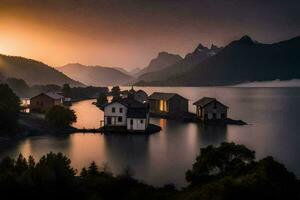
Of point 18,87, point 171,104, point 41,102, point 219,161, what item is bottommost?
point 219,161

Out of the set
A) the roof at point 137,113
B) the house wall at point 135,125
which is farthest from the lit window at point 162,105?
the house wall at point 135,125

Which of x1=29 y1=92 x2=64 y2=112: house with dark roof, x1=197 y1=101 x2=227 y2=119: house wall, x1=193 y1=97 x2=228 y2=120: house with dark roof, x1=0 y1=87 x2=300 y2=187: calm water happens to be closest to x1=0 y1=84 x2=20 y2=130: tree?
x1=0 y1=87 x2=300 y2=187: calm water

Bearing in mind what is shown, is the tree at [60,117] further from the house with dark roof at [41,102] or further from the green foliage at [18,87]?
the green foliage at [18,87]

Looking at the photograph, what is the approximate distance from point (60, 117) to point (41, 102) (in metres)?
29.9

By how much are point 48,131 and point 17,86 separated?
136 m

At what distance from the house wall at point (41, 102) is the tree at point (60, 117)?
2669 centimetres

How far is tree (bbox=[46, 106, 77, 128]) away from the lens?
59.9 metres

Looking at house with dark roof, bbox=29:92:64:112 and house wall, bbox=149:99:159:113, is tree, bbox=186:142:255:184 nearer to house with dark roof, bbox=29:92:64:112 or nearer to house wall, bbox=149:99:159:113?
house wall, bbox=149:99:159:113

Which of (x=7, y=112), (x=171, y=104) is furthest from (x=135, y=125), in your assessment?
(x=171, y=104)

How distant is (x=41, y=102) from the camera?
88.3m

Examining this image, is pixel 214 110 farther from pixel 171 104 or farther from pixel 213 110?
pixel 171 104

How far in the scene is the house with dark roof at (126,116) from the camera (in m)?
59.9

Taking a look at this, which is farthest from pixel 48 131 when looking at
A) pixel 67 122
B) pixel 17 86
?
pixel 17 86

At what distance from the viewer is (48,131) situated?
59125 mm
